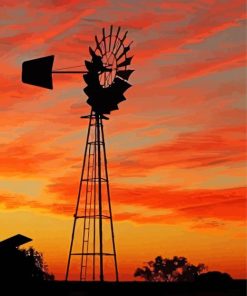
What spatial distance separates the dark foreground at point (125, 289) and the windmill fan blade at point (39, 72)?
10380 millimetres

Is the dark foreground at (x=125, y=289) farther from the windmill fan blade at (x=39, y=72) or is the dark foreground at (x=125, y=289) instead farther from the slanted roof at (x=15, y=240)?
the windmill fan blade at (x=39, y=72)

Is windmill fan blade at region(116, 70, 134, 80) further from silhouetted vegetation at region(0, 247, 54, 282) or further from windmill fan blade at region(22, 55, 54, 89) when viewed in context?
silhouetted vegetation at region(0, 247, 54, 282)

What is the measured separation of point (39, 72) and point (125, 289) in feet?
39.9

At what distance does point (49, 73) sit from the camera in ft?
124

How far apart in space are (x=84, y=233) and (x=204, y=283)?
6567mm

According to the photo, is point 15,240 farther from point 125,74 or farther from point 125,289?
point 125,74

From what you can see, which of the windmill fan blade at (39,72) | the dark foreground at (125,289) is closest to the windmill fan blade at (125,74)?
the windmill fan blade at (39,72)

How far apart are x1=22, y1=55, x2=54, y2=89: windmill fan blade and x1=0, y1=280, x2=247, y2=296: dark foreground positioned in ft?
34.1

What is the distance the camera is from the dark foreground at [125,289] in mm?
33719

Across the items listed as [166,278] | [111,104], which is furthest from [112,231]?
[166,278]

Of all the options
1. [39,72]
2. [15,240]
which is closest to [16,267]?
[15,240]

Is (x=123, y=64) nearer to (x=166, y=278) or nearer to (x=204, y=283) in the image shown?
(x=204, y=283)

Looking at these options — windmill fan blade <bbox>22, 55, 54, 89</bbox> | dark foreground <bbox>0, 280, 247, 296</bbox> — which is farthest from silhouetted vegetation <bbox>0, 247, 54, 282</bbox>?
windmill fan blade <bbox>22, 55, 54, 89</bbox>

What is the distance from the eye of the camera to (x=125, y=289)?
34062 mm
